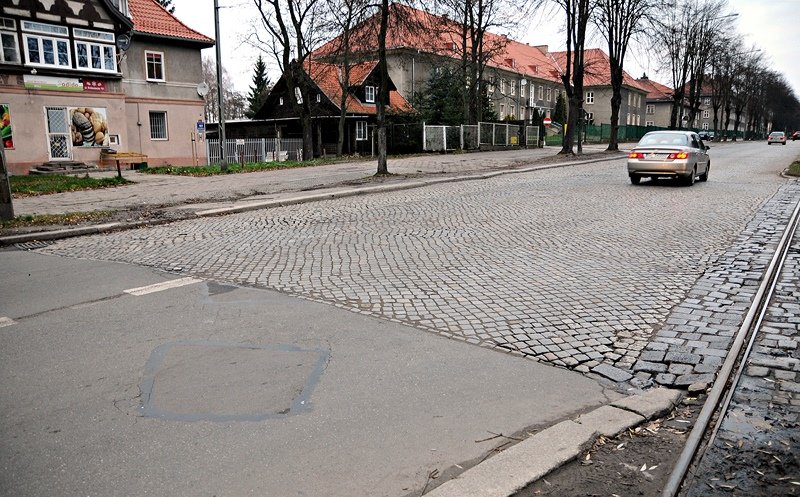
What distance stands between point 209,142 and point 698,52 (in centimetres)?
5171

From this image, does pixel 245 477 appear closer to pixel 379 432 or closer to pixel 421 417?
pixel 379 432

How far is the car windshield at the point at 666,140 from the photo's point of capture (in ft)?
59.8

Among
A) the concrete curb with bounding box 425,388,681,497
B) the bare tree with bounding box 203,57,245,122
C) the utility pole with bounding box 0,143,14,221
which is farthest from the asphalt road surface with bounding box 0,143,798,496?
the bare tree with bounding box 203,57,245,122

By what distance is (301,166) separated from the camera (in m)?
28.8

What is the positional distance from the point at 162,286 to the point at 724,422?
5848 mm

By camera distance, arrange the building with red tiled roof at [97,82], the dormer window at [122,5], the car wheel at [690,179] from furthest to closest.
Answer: the dormer window at [122,5] < the building with red tiled roof at [97,82] < the car wheel at [690,179]

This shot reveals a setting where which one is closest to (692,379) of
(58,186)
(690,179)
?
(690,179)

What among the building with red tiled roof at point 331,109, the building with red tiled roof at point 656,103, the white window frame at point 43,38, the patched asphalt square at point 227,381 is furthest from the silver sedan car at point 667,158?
the building with red tiled roof at point 656,103

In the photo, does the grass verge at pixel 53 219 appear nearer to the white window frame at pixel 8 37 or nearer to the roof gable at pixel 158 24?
the white window frame at pixel 8 37

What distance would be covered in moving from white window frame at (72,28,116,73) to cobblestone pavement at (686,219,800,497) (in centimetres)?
3320

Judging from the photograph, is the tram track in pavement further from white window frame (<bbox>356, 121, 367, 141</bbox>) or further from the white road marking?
white window frame (<bbox>356, 121, 367, 141</bbox>)

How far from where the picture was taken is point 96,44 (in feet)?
101

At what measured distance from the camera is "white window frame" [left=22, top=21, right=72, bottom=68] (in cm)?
2808

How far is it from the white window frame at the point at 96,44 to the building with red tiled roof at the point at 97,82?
5cm
